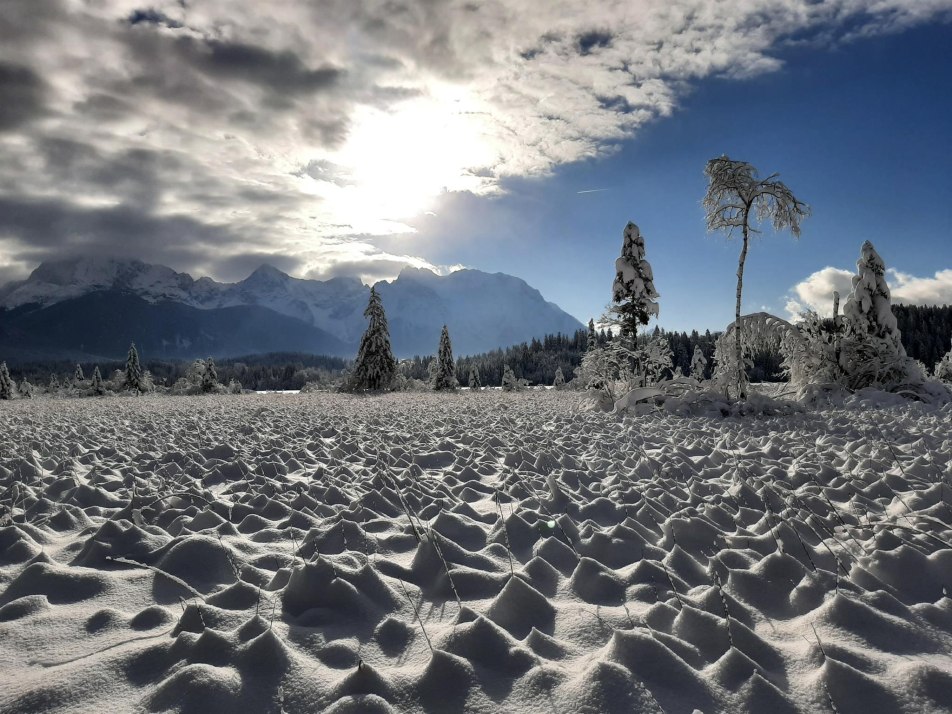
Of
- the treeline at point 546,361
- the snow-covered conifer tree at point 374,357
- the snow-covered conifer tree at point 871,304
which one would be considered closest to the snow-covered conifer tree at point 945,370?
the snow-covered conifer tree at point 871,304

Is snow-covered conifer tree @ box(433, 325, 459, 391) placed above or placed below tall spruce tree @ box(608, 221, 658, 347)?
below

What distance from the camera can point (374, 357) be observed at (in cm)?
3716

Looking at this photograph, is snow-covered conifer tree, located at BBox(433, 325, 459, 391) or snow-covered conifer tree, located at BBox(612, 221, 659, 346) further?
snow-covered conifer tree, located at BBox(433, 325, 459, 391)

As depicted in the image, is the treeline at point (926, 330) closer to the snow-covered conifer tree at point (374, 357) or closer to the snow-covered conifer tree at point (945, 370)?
the snow-covered conifer tree at point (945, 370)

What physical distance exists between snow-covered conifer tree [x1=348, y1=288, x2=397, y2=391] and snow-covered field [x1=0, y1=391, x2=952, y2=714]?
30.9 meters

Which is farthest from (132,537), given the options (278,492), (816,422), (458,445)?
(816,422)

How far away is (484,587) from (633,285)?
1989 centimetres

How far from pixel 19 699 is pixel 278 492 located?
126 inches

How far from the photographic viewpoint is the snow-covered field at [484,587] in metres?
2.00

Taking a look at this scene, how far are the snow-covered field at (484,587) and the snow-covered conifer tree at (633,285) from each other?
49.9ft

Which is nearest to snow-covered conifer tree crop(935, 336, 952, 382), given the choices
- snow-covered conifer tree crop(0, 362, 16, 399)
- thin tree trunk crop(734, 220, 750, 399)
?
thin tree trunk crop(734, 220, 750, 399)

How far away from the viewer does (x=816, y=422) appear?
9.45m

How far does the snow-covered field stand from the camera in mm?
2000

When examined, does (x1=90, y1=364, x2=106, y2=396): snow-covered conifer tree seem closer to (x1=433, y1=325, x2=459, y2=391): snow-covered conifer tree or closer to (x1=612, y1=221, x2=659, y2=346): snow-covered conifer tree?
(x1=433, y1=325, x2=459, y2=391): snow-covered conifer tree
